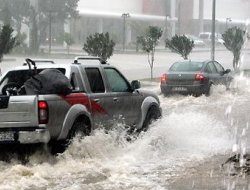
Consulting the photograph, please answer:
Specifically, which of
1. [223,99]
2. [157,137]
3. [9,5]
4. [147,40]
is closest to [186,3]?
[9,5]

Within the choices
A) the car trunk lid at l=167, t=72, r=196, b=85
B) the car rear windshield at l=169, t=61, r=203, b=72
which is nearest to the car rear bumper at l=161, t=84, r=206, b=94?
the car trunk lid at l=167, t=72, r=196, b=85

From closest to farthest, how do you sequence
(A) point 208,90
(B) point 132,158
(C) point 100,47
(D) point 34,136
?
1. (D) point 34,136
2. (B) point 132,158
3. (A) point 208,90
4. (C) point 100,47

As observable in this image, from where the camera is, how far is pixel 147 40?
107 ft

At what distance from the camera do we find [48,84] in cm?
849

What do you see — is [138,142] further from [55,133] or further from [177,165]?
[55,133]

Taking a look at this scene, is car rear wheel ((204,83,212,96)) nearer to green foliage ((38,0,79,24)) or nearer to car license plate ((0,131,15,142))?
car license plate ((0,131,15,142))

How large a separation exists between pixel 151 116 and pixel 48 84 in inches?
123

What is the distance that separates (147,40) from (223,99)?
1272 cm

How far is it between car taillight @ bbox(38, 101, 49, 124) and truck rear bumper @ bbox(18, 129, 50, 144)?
14 centimetres

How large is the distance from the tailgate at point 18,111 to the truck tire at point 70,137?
519 mm

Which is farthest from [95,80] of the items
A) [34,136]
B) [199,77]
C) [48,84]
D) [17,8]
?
[17,8]

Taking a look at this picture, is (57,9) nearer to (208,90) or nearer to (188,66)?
(188,66)

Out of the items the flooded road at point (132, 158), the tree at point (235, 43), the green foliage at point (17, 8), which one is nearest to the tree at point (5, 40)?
the flooded road at point (132, 158)

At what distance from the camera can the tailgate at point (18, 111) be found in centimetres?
810
